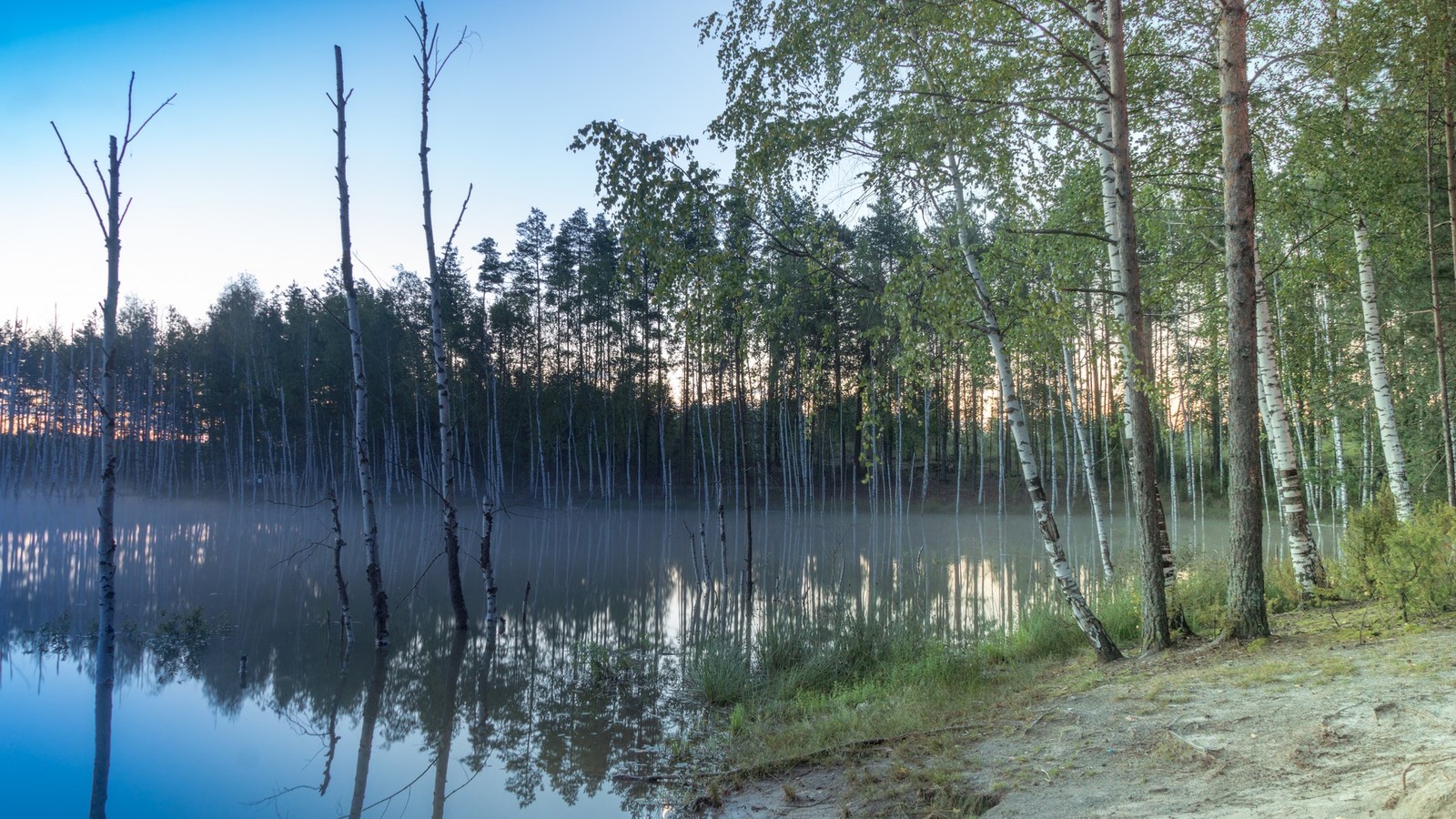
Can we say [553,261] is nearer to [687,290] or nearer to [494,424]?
[494,424]

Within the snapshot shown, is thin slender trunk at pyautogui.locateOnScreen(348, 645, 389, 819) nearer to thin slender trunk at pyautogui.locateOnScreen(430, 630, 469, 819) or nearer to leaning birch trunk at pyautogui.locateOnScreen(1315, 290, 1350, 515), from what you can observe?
thin slender trunk at pyautogui.locateOnScreen(430, 630, 469, 819)

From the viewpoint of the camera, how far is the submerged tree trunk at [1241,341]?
232 inches

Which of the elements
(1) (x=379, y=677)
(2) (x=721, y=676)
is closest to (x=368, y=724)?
(1) (x=379, y=677)

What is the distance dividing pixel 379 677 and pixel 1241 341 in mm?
9297

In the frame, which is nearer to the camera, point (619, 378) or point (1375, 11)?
point (1375, 11)

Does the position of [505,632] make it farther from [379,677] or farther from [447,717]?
[447,717]

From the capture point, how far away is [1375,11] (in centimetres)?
767

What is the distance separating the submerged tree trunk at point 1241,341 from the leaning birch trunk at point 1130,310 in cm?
56

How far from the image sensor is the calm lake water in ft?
19.7

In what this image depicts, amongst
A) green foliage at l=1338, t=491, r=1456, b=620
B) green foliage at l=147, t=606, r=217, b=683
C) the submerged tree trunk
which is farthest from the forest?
green foliage at l=147, t=606, r=217, b=683

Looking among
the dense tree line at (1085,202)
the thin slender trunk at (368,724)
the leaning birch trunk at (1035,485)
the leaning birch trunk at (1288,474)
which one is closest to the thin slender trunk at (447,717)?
the thin slender trunk at (368,724)

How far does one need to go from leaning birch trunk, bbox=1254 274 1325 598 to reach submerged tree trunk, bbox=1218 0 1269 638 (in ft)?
3.97

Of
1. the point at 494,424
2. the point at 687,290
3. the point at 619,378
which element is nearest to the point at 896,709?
the point at 687,290

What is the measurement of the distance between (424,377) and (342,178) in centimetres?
3076
